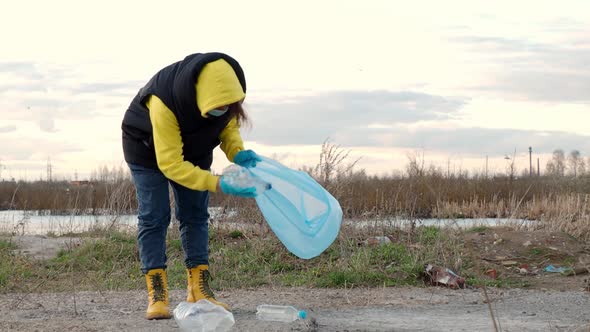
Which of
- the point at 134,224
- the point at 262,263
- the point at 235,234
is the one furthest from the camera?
the point at 134,224

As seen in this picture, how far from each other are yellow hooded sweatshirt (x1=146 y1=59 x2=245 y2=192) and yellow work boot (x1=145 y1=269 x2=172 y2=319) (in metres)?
0.89

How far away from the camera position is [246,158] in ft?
17.6

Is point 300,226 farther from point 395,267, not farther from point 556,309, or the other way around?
point 395,267

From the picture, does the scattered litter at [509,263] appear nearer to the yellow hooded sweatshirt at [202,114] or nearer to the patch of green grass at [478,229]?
the patch of green grass at [478,229]

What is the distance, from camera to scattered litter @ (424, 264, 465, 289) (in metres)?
7.63

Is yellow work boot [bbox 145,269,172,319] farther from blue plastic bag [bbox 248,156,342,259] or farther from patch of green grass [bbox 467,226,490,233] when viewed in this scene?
patch of green grass [bbox 467,226,490,233]

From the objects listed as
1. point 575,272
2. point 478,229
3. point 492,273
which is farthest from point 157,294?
point 478,229

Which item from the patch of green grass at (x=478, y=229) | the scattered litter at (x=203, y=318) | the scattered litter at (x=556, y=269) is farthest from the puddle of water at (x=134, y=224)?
the scattered litter at (x=203, y=318)

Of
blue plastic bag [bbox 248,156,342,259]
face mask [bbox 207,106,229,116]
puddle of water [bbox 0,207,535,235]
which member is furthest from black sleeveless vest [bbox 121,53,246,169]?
puddle of water [bbox 0,207,535,235]

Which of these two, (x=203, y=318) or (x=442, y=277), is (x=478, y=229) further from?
(x=203, y=318)

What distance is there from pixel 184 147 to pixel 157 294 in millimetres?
1063

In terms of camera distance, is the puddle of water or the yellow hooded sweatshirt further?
the puddle of water

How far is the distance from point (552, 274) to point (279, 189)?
4.57 metres

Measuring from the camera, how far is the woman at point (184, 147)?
190 inches
